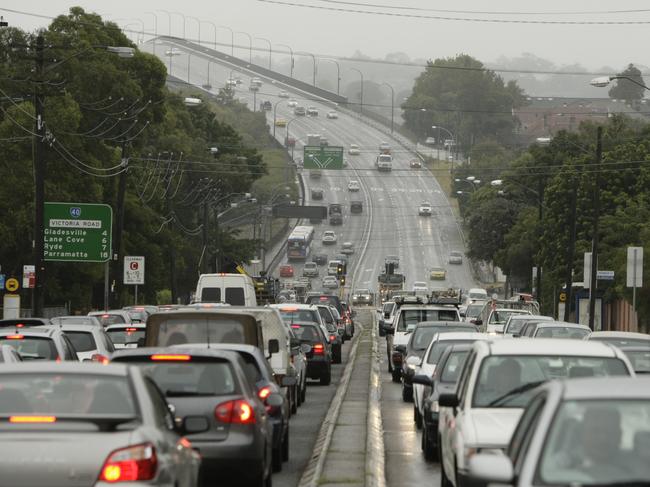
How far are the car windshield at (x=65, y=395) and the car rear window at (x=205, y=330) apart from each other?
10093 millimetres

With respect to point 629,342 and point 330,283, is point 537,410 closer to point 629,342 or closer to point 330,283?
point 629,342

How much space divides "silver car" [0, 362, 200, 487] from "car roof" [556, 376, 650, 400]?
264 cm

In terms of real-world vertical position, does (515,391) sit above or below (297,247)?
above

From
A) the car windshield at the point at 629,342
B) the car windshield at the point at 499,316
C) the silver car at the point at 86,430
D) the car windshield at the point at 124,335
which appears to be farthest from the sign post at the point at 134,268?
the silver car at the point at 86,430

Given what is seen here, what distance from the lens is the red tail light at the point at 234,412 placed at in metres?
14.7

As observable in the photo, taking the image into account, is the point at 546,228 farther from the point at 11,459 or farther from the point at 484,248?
the point at 11,459

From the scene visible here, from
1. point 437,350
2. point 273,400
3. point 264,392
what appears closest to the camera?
point 273,400

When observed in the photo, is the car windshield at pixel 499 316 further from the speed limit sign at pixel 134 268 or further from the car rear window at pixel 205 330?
the car rear window at pixel 205 330

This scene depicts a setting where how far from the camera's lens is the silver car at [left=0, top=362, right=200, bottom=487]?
32.1 feet

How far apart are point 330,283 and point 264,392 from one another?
111969 millimetres

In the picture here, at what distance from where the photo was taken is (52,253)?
5425 centimetres

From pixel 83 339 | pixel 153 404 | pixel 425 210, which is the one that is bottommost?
pixel 83 339

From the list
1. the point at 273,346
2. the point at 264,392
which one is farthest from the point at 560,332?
the point at 264,392

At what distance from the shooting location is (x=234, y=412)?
48.3 ft
